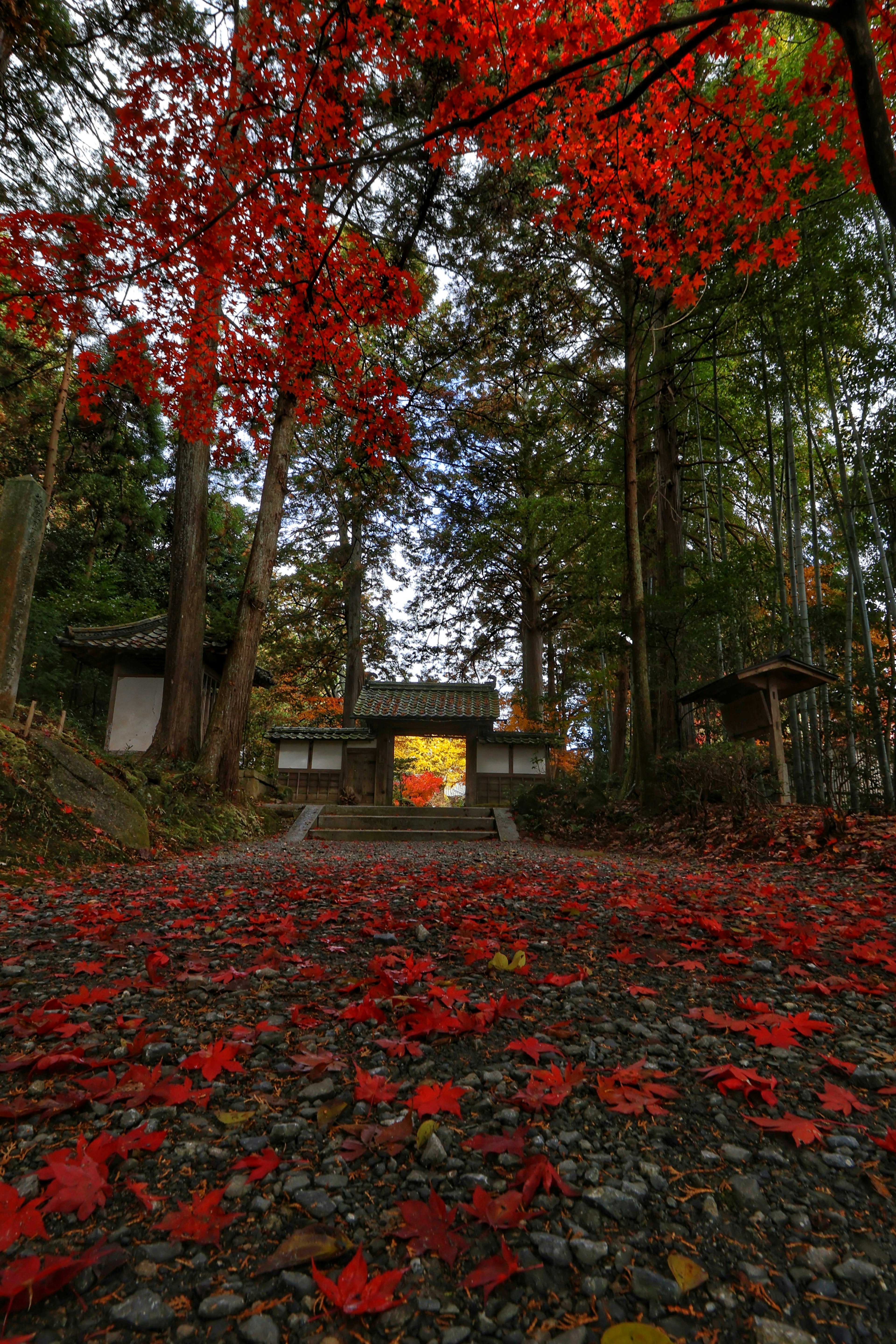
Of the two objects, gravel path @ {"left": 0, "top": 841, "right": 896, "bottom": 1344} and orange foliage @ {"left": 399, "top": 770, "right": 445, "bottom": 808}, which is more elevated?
orange foliage @ {"left": 399, "top": 770, "right": 445, "bottom": 808}

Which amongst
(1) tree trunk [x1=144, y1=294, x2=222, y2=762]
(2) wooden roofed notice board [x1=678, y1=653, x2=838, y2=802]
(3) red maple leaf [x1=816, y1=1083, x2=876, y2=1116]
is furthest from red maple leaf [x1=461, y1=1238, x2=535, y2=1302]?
(1) tree trunk [x1=144, y1=294, x2=222, y2=762]

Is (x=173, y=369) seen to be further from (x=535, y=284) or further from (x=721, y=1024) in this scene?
(x=721, y=1024)

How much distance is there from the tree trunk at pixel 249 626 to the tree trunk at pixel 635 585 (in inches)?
195

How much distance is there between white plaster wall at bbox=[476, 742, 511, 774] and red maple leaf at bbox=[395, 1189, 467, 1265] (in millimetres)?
15556

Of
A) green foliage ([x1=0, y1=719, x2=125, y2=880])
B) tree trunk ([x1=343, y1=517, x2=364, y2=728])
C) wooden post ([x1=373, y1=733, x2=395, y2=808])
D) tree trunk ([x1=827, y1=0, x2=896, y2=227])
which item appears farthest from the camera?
tree trunk ([x1=343, y1=517, x2=364, y2=728])

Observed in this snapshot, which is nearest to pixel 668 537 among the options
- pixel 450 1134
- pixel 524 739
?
pixel 524 739

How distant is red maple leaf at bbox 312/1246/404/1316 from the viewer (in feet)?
3.29

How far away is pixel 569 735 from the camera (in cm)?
1753

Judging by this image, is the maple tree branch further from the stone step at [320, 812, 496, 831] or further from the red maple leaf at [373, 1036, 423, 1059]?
the stone step at [320, 812, 496, 831]

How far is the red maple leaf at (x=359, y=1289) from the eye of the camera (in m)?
1.00

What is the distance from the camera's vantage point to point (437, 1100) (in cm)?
159

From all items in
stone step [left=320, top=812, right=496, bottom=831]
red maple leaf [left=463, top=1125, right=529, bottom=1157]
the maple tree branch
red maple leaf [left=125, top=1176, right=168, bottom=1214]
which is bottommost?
red maple leaf [left=125, top=1176, right=168, bottom=1214]

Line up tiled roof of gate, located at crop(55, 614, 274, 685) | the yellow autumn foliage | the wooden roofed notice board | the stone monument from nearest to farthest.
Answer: the stone monument, the wooden roofed notice board, tiled roof of gate, located at crop(55, 614, 274, 685), the yellow autumn foliage

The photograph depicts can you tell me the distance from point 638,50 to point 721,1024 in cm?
545
